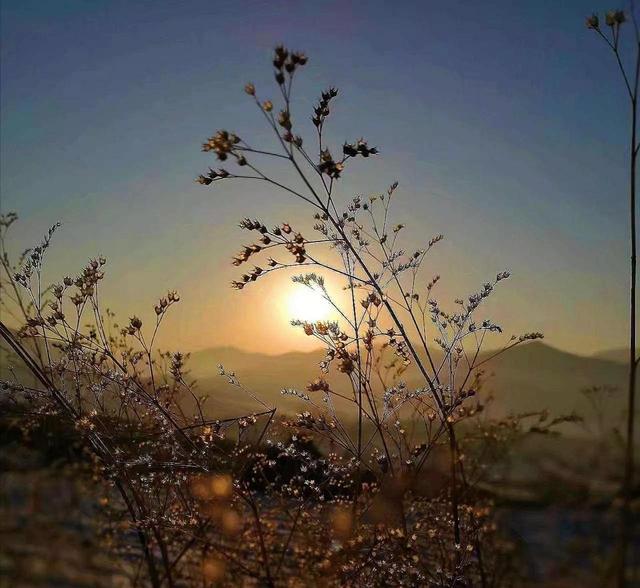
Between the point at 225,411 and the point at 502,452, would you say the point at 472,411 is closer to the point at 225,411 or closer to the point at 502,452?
the point at 502,452

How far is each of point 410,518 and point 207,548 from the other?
160cm

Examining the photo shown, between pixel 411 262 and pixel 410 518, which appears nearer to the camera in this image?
pixel 411 262

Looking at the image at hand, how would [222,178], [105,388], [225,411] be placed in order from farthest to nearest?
1. [225,411]
2. [105,388]
3. [222,178]

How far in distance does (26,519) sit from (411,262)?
2456 mm

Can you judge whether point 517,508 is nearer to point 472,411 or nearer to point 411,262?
point 472,411

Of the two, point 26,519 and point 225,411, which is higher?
point 225,411

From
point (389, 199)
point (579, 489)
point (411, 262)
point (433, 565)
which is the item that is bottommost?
point (433, 565)

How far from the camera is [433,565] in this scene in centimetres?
405

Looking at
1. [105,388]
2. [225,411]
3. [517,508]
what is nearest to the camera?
[517,508]

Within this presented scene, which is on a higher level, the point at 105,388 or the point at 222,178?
the point at 222,178

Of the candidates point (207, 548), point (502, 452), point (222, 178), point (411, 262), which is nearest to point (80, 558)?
point (207, 548)

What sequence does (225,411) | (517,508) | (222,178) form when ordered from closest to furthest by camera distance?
(222,178) < (517,508) < (225,411)

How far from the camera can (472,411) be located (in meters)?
3.29

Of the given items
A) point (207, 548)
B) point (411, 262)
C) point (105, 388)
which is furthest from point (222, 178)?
point (207, 548)
